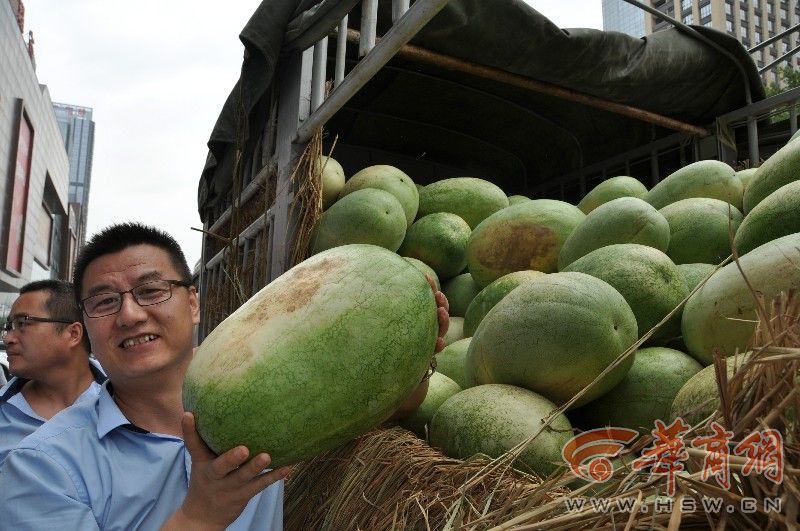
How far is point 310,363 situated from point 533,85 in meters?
3.19

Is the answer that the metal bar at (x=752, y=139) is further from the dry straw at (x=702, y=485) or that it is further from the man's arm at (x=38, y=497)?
the man's arm at (x=38, y=497)

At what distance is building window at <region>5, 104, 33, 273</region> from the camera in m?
29.5

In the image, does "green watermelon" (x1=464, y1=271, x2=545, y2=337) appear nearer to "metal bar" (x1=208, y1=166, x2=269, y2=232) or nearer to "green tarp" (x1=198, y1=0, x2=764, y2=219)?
"green tarp" (x1=198, y1=0, x2=764, y2=219)

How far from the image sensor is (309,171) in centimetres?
334

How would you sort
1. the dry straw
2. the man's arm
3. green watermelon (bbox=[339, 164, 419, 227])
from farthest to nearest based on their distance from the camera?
1. green watermelon (bbox=[339, 164, 419, 227])
2. the man's arm
3. the dry straw

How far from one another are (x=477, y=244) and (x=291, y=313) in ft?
5.94

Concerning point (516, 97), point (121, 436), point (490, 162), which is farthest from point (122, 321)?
point (490, 162)

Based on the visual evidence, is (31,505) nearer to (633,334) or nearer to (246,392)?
(246,392)

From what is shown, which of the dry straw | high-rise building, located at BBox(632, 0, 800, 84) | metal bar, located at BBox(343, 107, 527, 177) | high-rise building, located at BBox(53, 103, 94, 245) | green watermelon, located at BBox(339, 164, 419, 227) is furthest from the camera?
high-rise building, located at BBox(53, 103, 94, 245)

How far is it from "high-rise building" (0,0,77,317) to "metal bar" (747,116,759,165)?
29.8 meters

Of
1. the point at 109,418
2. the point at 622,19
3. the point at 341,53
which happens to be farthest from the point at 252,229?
the point at 622,19

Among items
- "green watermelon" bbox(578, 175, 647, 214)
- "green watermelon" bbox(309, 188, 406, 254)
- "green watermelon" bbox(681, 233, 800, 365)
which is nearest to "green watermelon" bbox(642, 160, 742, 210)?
"green watermelon" bbox(578, 175, 647, 214)

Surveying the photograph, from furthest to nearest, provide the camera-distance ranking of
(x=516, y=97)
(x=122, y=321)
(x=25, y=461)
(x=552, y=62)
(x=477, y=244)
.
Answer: (x=516, y=97) → (x=552, y=62) → (x=477, y=244) → (x=122, y=321) → (x=25, y=461)

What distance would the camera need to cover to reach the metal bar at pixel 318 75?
3.38 meters
